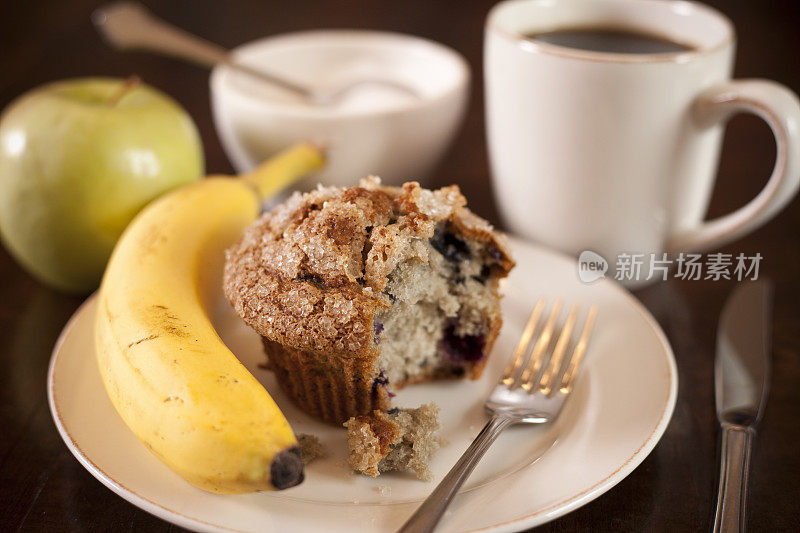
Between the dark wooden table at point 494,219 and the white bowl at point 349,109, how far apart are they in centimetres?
24

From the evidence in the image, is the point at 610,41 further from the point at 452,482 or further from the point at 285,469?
the point at 285,469

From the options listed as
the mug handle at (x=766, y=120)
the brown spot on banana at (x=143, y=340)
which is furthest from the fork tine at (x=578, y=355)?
the brown spot on banana at (x=143, y=340)

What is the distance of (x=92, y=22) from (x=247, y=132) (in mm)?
1742

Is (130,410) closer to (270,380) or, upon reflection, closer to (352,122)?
(270,380)

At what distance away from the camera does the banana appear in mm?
858

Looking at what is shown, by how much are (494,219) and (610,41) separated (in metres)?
0.51

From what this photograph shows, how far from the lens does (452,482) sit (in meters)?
0.99

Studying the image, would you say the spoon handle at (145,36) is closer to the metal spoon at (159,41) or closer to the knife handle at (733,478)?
the metal spoon at (159,41)

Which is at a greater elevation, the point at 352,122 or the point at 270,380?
the point at 352,122

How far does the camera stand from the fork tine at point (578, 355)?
4.13 feet

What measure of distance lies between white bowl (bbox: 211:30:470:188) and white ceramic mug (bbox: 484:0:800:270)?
0.20 meters

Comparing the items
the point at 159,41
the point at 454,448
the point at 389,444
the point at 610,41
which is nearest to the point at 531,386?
the point at 454,448

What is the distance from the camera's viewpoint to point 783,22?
10.2 ft

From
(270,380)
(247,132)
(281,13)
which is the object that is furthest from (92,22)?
(270,380)
